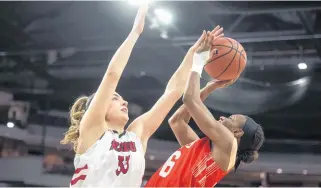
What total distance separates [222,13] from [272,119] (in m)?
1.81

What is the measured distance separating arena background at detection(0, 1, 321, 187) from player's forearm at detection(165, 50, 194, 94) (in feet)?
8.58

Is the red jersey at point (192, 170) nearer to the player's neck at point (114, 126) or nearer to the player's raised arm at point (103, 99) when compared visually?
the player's neck at point (114, 126)

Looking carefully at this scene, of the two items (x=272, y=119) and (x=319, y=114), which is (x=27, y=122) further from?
(x=319, y=114)

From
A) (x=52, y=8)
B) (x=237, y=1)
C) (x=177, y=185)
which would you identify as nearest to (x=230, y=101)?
(x=237, y=1)

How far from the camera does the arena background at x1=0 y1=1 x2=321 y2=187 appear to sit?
5.11 meters

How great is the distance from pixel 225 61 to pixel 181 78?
0.22 meters

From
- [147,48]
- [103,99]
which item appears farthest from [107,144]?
[147,48]

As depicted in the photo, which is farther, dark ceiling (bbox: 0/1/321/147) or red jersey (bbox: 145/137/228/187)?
dark ceiling (bbox: 0/1/321/147)

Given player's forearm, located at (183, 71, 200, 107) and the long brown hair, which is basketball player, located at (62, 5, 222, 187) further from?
player's forearm, located at (183, 71, 200, 107)

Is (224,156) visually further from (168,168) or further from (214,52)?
(214,52)

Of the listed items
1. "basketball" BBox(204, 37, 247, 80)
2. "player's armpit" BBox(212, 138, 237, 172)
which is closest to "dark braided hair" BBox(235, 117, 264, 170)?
"player's armpit" BBox(212, 138, 237, 172)

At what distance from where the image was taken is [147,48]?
5.72m

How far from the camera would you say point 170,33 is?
5.42 metres

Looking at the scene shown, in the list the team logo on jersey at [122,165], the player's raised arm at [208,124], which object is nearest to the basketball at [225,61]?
the player's raised arm at [208,124]
